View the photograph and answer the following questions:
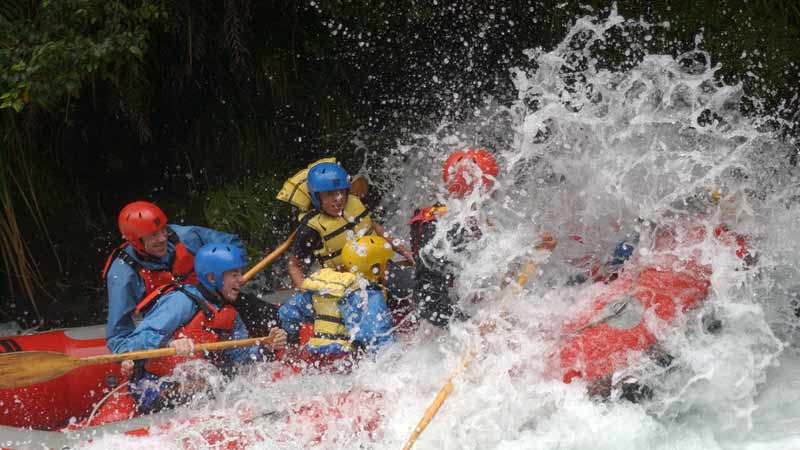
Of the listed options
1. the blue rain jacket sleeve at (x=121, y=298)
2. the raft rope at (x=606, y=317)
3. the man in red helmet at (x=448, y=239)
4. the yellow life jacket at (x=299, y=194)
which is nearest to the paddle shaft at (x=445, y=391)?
the man in red helmet at (x=448, y=239)

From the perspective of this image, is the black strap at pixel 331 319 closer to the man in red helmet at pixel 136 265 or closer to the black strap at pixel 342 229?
the black strap at pixel 342 229

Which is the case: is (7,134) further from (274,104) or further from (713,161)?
(713,161)

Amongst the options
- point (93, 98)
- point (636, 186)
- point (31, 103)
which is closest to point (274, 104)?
point (93, 98)

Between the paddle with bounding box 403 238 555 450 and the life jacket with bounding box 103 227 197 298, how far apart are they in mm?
1829

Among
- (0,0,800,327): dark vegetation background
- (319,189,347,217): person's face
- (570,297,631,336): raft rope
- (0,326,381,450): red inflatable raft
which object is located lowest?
(0,326,381,450): red inflatable raft

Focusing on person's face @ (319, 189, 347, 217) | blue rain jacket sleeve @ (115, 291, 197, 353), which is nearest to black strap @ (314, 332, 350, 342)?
blue rain jacket sleeve @ (115, 291, 197, 353)

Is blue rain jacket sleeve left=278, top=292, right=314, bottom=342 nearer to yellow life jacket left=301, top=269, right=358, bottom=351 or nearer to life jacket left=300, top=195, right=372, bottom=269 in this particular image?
yellow life jacket left=301, top=269, right=358, bottom=351

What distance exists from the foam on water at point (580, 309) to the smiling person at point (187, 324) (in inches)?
11.0

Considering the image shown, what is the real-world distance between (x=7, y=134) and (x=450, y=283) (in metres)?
3.30

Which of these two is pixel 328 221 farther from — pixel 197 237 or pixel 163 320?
pixel 163 320


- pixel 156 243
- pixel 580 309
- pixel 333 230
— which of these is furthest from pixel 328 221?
pixel 580 309

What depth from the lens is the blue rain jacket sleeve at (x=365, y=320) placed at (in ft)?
15.1

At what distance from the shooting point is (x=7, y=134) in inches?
234

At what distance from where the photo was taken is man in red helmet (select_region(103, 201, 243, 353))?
15.9 feet
